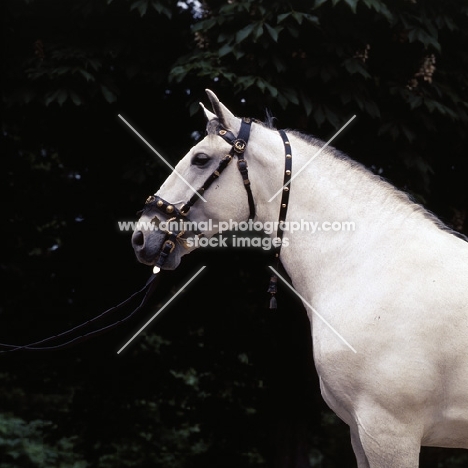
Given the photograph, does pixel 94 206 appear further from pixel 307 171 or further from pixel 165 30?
pixel 307 171

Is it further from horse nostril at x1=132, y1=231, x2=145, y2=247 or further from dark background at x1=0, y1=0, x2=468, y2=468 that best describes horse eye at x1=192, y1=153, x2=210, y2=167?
dark background at x1=0, y1=0, x2=468, y2=468

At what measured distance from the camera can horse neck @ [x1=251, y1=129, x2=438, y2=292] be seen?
3.87 m

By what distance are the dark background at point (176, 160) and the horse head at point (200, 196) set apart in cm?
230

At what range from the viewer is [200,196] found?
4098mm

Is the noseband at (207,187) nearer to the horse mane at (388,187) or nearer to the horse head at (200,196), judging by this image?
the horse head at (200,196)

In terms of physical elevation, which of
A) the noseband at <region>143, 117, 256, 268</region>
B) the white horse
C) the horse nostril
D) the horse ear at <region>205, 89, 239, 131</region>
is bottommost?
the white horse

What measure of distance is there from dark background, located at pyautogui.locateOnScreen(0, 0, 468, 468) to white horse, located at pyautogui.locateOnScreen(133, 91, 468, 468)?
2.39 meters

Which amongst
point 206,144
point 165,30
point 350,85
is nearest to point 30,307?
point 165,30

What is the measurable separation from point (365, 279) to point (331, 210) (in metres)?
0.46

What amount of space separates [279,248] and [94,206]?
176 inches

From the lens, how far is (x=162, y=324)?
841 centimetres

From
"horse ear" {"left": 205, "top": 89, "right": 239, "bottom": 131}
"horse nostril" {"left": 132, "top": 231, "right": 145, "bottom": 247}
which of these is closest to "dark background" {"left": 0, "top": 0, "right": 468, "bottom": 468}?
"horse ear" {"left": 205, "top": 89, "right": 239, "bottom": 131}

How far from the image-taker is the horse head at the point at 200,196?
4090mm

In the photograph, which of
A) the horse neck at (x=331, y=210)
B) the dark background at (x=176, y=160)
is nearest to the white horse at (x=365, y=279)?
the horse neck at (x=331, y=210)
